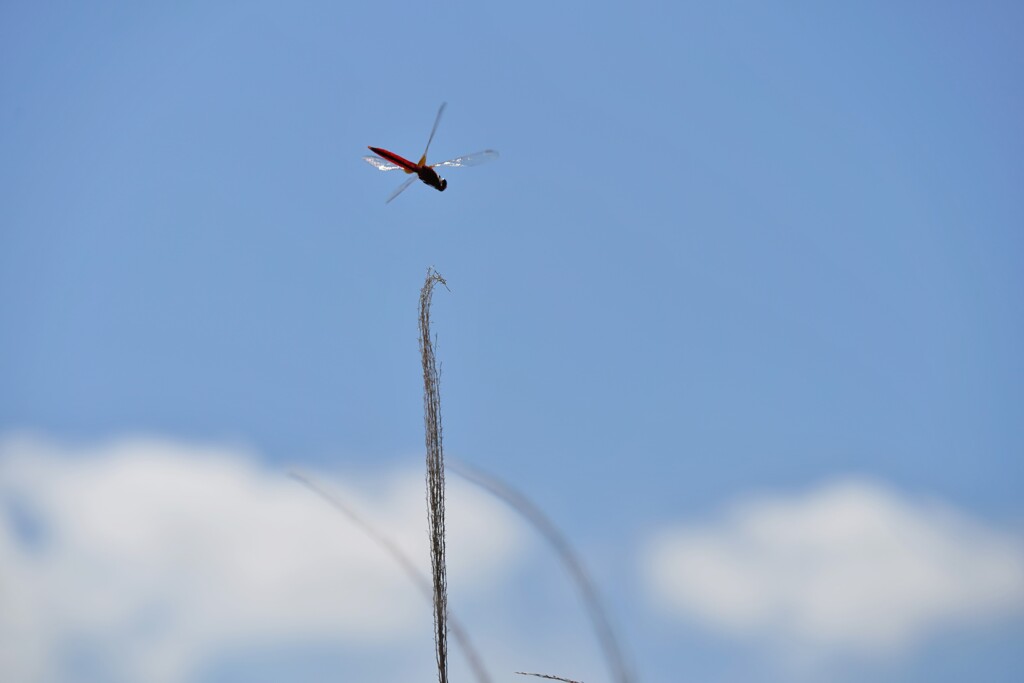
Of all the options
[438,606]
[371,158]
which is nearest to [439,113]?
[371,158]

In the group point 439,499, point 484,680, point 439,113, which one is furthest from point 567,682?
point 439,113

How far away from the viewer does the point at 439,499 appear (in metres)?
30.6

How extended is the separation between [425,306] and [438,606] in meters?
8.86

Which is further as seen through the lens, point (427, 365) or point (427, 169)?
point (427, 169)

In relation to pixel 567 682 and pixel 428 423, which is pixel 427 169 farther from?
pixel 567 682

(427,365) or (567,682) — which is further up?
(427,365)

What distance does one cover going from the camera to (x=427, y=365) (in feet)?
105

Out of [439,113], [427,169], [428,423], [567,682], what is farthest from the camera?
[427,169]

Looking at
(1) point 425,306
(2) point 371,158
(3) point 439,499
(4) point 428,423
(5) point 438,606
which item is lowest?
(5) point 438,606

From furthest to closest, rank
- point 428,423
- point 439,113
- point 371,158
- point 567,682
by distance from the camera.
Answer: point 371,158 < point 439,113 < point 428,423 < point 567,682

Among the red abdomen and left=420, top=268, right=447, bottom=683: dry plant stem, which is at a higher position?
the red abdomen

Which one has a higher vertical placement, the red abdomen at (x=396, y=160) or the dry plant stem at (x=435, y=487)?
the red abdomen at (x=396, y=160)

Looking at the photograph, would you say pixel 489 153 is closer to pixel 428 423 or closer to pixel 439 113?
pixel 439 113

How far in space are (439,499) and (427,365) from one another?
3.97 metres
